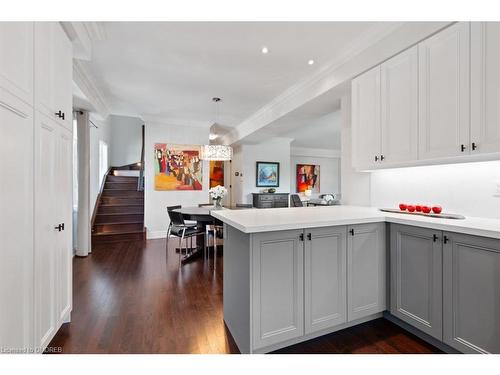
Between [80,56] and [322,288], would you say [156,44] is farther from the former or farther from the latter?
[322,288]

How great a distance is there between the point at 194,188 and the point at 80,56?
386 centimetres

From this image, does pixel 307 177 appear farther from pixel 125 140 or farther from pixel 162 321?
pixel 162 321

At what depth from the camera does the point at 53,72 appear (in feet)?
5.70

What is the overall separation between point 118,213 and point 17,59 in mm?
5053

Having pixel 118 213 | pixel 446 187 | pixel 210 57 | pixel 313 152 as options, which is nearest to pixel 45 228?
pixel 210 57

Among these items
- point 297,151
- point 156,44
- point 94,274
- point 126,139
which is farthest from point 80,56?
point 297,151

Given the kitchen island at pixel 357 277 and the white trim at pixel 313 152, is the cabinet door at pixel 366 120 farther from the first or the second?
the white trim at pixel 313 152

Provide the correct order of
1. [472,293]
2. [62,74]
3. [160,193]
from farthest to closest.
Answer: [160,193], [62,74], [472,293]

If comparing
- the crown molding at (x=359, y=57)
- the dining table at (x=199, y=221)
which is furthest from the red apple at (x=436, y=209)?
the dining table at (x=199, y=221)

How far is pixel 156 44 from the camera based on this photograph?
8.70ft

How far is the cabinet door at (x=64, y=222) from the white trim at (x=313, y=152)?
8.30 metres

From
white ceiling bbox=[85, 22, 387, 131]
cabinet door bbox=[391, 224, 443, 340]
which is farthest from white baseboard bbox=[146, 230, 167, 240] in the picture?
cabinet door bbox=[391, 224, 443, 340]

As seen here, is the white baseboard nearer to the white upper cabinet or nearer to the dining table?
the dining table

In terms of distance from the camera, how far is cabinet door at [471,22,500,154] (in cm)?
154
